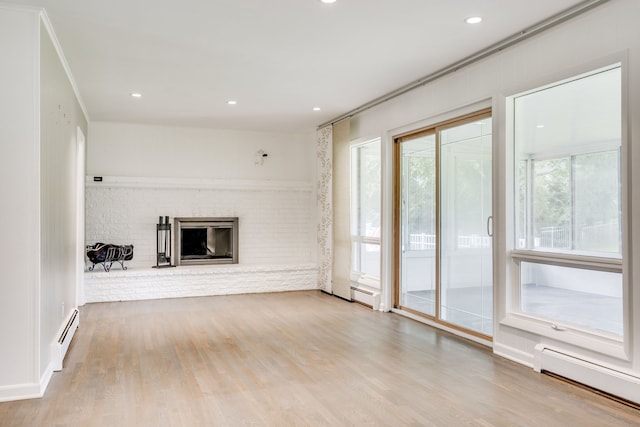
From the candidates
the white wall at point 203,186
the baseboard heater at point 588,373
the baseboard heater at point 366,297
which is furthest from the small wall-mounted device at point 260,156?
the baseboard heater at point 588,373

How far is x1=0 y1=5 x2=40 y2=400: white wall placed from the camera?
10.4ft

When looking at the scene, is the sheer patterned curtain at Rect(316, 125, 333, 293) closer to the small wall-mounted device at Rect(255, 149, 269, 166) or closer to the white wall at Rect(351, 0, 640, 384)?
the small wall-mounted device at Rect(255, 149, 269, 166)

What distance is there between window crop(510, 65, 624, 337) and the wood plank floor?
59 cm

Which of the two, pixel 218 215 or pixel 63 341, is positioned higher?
pixel 218 215

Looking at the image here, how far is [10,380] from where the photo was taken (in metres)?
3.19

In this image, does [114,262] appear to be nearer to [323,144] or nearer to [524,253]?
[323,144]

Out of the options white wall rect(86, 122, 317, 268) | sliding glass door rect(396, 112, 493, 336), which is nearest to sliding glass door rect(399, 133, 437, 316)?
sliding glass door rect(396, 112, 493, 336)

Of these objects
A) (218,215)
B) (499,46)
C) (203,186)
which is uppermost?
(499,46)

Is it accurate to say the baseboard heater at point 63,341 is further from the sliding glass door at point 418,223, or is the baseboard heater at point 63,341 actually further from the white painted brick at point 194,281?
the sliding glass door at point 418,223

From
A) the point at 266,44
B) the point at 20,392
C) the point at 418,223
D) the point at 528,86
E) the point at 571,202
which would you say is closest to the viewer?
the point at 20,392

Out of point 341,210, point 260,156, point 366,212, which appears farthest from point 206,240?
point 366,212

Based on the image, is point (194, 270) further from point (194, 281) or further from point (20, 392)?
point (20, 392)

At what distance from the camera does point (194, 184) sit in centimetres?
781

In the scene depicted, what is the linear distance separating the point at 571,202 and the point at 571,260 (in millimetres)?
435
